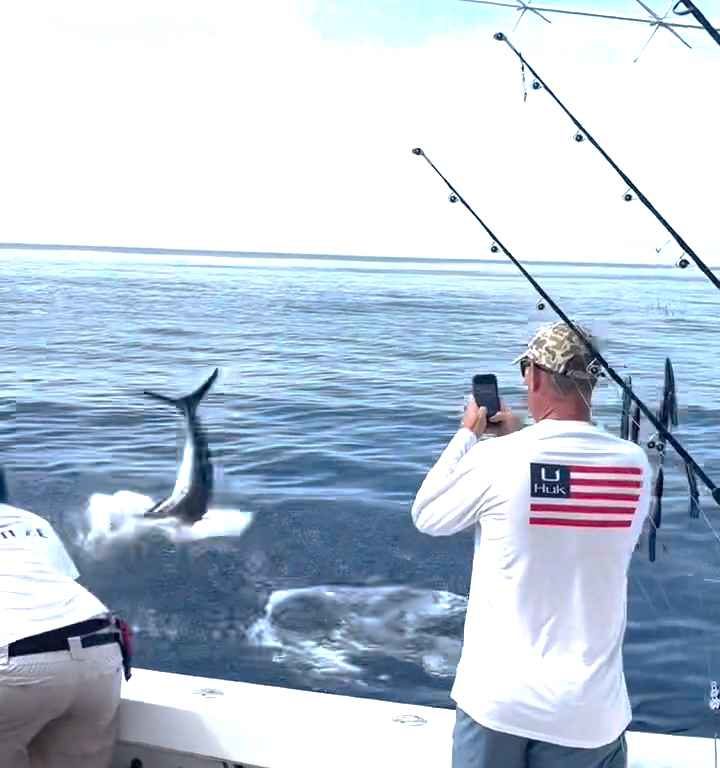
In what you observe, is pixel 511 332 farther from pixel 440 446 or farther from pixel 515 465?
pixel 515 465

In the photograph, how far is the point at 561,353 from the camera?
5.40 ft

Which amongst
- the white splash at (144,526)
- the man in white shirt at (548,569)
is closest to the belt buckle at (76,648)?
the man in white shirt at (548,569)

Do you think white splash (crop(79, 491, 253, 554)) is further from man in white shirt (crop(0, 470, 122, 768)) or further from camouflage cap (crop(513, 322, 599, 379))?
camouflage cap (crop(513, 322, 599, 379))

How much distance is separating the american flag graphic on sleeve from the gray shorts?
1.13ft

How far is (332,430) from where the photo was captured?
1235cm

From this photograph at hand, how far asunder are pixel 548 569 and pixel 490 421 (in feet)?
0.93

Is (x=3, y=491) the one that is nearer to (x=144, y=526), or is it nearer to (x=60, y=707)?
(x=60, y=707)

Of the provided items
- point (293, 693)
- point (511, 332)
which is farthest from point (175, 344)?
point (293, 693)

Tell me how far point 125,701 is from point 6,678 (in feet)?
1.74

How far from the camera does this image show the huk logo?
1615mm

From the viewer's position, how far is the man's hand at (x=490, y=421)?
5.78 feet

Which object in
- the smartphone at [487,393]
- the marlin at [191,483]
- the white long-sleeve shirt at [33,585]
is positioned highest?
the smartphone at [487,393]

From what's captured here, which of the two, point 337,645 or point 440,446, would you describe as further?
point 440,446

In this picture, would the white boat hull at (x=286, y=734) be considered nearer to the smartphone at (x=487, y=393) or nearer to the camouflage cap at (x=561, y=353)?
the smartphone at (x=487, y=393)
